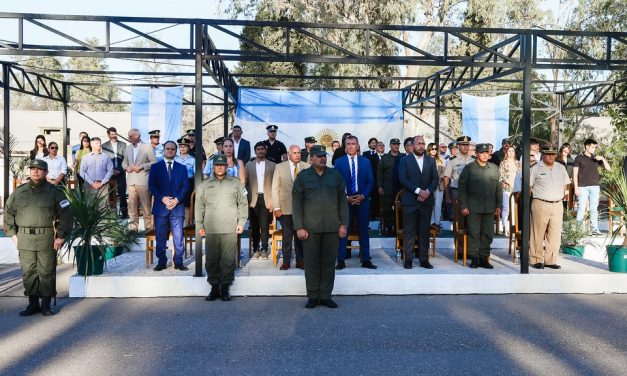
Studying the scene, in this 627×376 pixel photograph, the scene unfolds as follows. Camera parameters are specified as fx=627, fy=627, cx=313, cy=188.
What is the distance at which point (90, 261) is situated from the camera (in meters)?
8.31

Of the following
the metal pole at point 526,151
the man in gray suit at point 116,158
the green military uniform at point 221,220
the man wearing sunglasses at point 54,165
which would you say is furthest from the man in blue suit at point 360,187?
the man wearing sunglasses at point 54,165

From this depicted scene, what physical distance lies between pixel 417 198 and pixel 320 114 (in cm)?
782

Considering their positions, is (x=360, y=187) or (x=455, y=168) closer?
(x=360, y=187)

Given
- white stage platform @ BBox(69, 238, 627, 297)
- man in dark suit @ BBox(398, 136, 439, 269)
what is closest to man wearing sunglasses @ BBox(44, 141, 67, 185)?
white stage platform @ BBox(69, 238, 627, 297)

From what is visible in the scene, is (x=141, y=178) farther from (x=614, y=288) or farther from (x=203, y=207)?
(x=614, y=288)

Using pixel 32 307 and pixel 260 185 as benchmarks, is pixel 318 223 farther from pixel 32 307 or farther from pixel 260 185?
pixel 32 307

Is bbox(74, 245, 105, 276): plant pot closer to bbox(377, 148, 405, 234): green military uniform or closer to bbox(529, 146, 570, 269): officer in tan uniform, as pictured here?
bbox(377, 148, 405, 234): green military uniform

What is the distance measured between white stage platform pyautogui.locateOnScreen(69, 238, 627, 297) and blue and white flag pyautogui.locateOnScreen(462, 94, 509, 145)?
23.7 feet

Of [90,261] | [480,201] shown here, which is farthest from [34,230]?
[480,201]

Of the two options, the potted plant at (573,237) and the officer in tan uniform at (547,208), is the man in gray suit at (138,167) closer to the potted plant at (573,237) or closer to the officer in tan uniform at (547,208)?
the officer in tan uniform at (547,208)

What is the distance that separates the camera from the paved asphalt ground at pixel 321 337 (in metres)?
5.31

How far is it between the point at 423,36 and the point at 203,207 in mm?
20582

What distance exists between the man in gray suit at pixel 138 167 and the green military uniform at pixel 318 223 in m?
4.66

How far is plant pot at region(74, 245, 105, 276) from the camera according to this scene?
8219 mm
